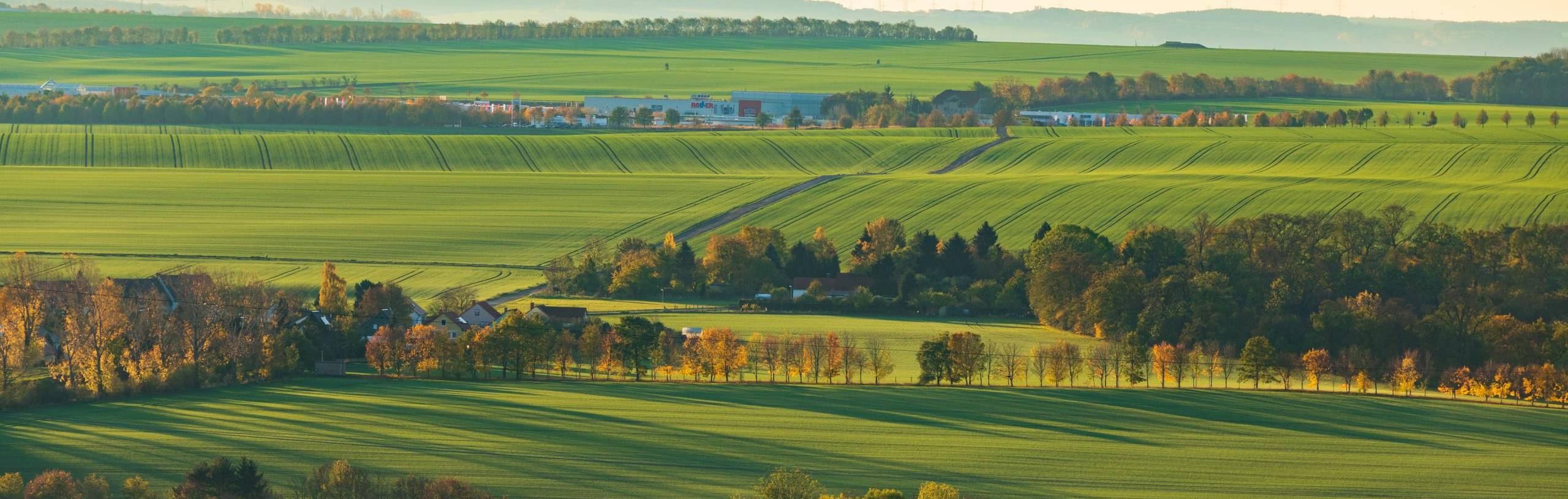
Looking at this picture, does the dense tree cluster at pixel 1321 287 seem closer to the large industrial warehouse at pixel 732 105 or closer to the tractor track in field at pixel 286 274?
the tractor track in field at pixel 286 274

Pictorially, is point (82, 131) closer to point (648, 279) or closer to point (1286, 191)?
point (648, 279)

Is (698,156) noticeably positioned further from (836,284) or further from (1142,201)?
(836,284)

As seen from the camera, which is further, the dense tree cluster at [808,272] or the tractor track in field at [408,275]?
the tractor track in field at [408,275]

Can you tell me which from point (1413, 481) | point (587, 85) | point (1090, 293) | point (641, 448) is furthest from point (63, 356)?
point (587, 85)

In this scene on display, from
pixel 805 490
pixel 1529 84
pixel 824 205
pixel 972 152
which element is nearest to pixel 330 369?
pixel 805 490

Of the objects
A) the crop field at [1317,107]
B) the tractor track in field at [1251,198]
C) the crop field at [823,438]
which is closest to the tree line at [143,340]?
the crop field at [823,438]

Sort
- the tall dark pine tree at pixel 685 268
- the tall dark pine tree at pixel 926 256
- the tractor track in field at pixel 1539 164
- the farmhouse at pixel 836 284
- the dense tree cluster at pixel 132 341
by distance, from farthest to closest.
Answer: the tractor track in field at pixel 1539 164 < the tall dark pine tree at pixel 926 256 < the tall dark pine tree at pixel 685 268 < the farmhouse at pixel 836 284 < the dense tree cluster at pixel 132 341
